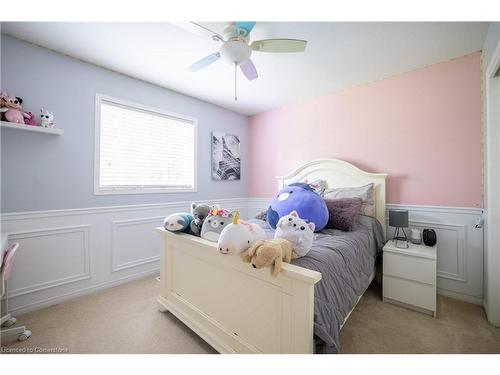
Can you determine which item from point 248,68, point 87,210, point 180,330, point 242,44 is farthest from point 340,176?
point 87,210

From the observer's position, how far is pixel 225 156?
11.8 ft

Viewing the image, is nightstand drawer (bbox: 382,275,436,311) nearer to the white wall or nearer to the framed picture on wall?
the framed picture on wall

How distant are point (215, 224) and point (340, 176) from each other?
6.44ft

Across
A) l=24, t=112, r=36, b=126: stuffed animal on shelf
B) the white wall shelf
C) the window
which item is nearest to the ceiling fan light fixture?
the window

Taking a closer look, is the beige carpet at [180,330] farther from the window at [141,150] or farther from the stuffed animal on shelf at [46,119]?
the stuffed animal on shelf at [46,119]

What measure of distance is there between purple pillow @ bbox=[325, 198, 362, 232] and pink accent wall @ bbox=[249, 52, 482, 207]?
66cm

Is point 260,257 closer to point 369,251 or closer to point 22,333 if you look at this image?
point 369,251

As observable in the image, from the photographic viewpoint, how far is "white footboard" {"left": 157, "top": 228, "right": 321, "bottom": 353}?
3.41 ft

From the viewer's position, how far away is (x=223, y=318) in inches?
55.3

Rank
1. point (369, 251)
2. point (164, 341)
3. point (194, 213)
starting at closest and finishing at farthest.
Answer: point (164, 341), point (194, 213), point (369, 251)

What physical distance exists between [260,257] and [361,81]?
8.53 ft

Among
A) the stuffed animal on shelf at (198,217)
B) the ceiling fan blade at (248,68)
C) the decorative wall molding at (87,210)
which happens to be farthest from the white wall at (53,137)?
the ceiling fan blade at (248,68)

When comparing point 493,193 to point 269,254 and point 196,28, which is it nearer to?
point 269,254
